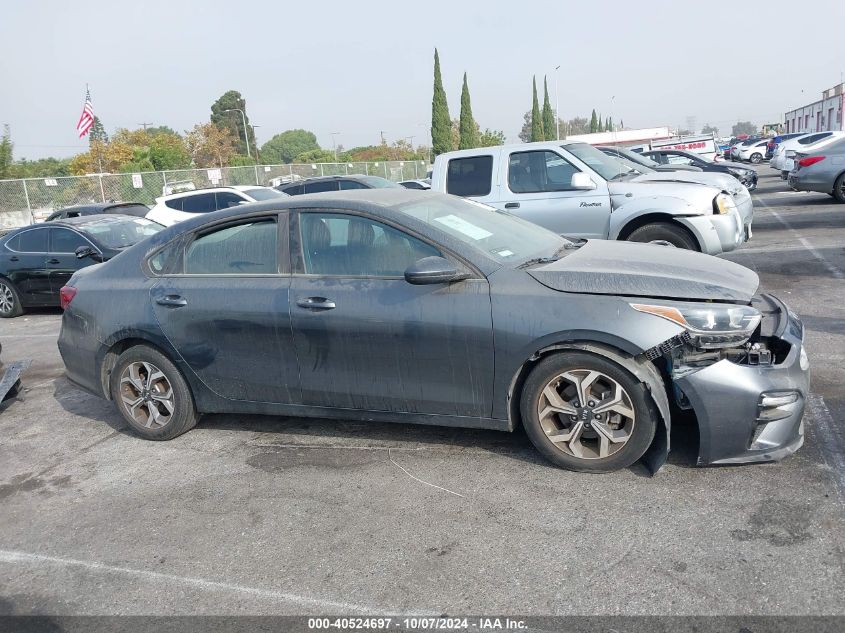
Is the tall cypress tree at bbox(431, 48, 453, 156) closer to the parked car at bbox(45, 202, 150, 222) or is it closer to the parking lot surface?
the parked car at bbox(45, 202, 150, 222)

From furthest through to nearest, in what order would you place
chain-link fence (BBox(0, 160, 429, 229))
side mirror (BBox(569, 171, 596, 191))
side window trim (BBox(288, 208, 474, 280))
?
chain-link fence (BBox(0, 160, 429, 229)) < side mirror (BBox(569, 171, 596, 191)) < side window trim (BBox(288, 208, 474, 280))

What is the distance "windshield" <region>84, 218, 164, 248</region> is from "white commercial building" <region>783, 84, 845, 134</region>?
2184 inches

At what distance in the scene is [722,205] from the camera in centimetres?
841

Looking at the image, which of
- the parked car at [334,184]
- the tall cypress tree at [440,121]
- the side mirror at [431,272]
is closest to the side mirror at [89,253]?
the parked car at [334,184]

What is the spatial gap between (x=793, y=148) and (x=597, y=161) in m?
20.5

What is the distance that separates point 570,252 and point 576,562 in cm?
219

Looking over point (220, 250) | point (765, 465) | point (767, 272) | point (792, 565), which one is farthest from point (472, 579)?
point (767, 272)

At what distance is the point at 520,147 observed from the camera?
9266 mm

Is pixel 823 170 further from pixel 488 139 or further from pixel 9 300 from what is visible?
pixel 488 139

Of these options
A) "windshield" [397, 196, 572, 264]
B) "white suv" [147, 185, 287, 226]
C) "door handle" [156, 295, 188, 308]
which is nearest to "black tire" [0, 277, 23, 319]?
"white suv" [147, 185, 287, 226]

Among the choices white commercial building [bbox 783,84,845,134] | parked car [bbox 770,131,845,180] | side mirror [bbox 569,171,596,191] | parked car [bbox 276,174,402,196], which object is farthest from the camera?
white commercial building [bbox 783,84,845,134]

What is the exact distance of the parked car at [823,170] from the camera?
51.5 ft

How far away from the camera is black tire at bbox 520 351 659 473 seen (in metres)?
3.79

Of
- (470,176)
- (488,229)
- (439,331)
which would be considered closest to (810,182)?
(470,176)
